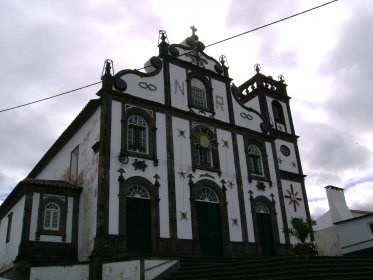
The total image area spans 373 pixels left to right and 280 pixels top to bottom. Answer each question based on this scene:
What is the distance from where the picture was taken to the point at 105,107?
1944 centimetres

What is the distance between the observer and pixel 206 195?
21344 mm

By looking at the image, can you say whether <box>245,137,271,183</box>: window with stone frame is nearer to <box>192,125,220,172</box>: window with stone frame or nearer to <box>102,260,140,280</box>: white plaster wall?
<box>192,125,220,172</box>: window with stone frame

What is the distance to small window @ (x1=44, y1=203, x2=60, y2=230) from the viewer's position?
18469 mm

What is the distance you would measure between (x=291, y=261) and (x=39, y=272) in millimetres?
9477

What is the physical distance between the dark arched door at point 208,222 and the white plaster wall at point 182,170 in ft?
2.77

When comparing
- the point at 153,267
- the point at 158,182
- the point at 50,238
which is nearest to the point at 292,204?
the point at 158,182

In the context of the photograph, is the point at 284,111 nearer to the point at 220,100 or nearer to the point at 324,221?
the point at 220,100

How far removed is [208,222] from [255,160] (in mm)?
5692

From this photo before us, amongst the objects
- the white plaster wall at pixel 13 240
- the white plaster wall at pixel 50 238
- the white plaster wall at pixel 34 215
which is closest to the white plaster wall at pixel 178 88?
the white plaster wall at pixel 34 215

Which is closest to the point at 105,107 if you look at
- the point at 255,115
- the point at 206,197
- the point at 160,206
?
the point at 160,206

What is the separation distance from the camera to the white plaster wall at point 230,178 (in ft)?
70.1

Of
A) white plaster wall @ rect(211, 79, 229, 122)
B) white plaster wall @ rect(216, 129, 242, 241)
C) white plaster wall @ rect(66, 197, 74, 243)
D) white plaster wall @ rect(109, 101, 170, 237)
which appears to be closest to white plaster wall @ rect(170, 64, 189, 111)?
white plaster wall @ rect(211, 79, 229, 122)

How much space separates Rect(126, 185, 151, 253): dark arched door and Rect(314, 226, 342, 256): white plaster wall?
19.3 meters

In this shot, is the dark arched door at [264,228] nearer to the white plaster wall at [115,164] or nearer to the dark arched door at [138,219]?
the dark arched door at [138,219]
